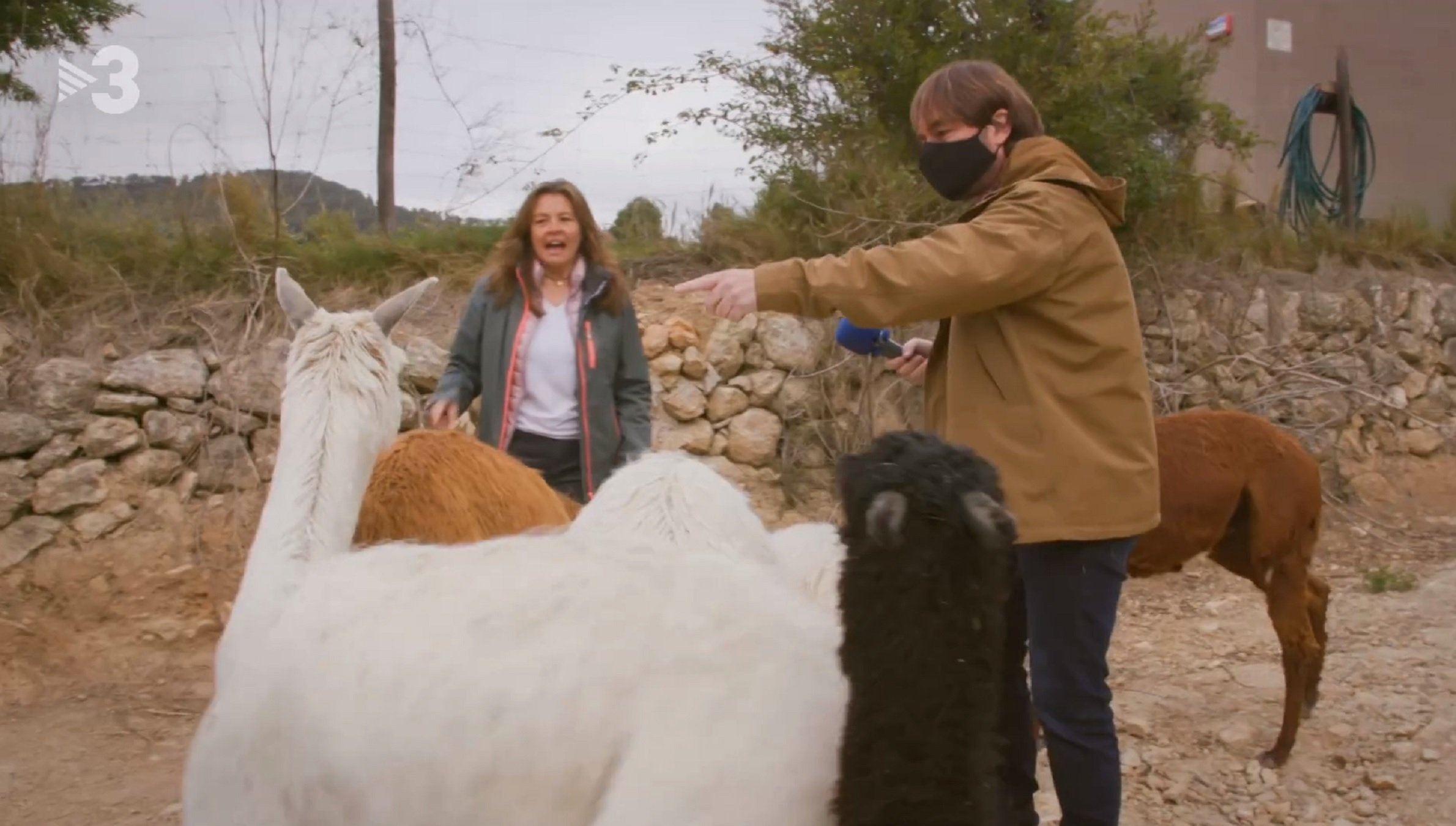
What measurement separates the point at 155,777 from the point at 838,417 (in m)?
4.55

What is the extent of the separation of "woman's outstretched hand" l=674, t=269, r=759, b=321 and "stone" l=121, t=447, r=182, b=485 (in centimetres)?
512

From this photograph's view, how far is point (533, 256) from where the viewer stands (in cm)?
382

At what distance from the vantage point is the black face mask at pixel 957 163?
8.09 feet

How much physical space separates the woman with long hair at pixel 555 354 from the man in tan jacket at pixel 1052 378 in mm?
1466

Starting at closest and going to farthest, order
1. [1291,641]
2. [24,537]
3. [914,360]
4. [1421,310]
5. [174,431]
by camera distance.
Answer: [914,360] < [1291,641] < [24,537] < [174,431] < [1421,310]

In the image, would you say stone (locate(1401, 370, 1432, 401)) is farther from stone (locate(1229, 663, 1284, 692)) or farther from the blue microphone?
the blue microphone

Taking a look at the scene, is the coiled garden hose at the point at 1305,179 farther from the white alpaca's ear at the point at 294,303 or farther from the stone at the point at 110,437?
the white alpaca's ear at the point at 294,303

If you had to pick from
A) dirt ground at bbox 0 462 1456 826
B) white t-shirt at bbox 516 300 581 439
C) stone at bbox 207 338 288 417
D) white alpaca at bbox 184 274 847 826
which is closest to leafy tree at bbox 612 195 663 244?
stone at bbox 207 338 288 417

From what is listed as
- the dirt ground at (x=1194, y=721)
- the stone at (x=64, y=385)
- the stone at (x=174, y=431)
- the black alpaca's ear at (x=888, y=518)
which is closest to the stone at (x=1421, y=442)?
the dirt ground at (x=1194, y=721)

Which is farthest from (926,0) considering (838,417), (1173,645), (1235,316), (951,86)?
(951,86)

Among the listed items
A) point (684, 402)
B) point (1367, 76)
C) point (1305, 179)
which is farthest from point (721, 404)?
point (1367, 76)

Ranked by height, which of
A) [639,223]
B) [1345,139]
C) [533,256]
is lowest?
[533,256]

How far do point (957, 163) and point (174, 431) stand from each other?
521 cm

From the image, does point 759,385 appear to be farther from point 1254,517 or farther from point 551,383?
point 551,383
